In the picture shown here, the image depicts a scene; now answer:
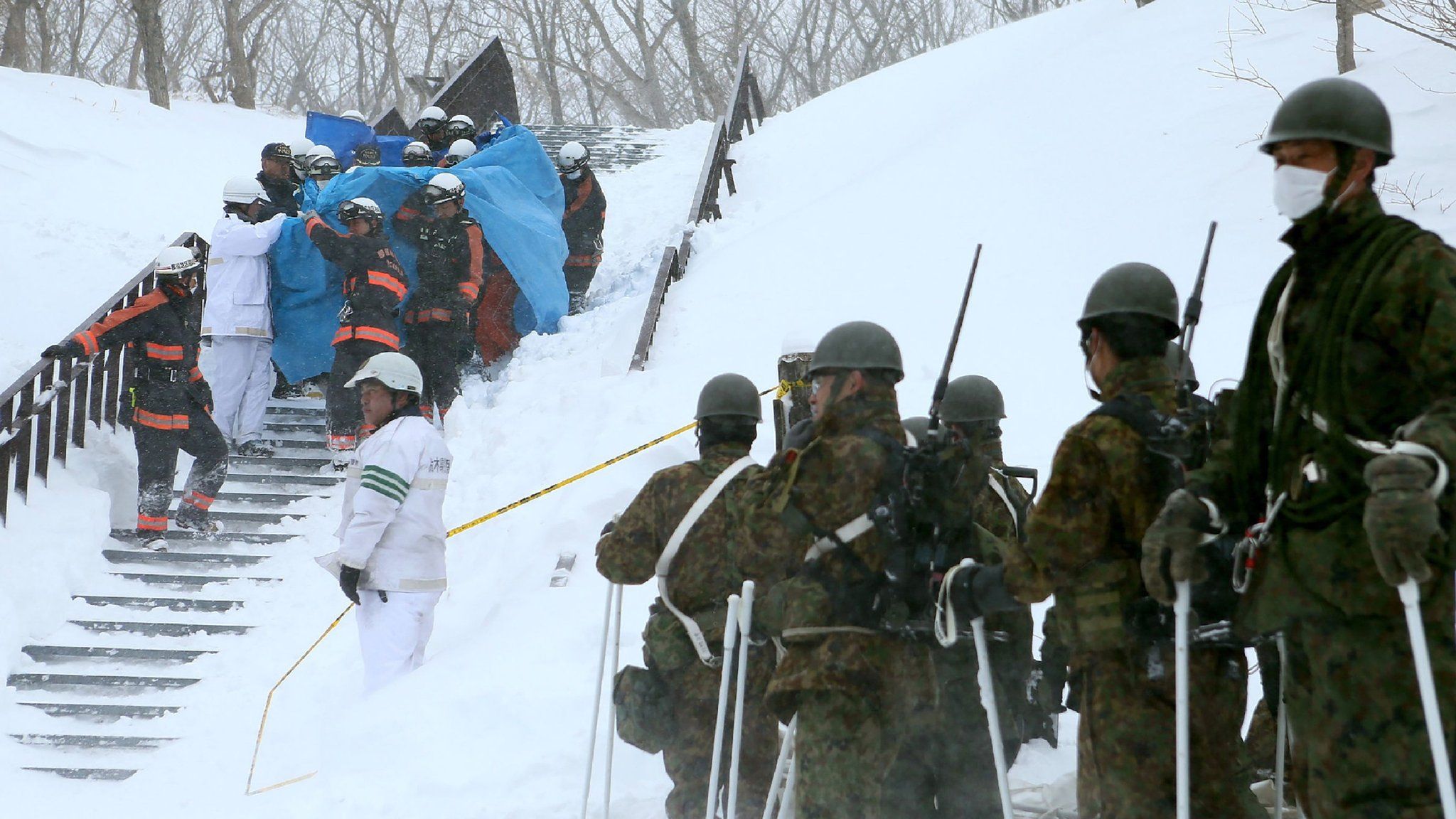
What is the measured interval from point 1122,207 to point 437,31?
29.3 m

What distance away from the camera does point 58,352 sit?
806cm

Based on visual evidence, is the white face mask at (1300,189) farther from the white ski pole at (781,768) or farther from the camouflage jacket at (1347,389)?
the white ski pole at (781,768)

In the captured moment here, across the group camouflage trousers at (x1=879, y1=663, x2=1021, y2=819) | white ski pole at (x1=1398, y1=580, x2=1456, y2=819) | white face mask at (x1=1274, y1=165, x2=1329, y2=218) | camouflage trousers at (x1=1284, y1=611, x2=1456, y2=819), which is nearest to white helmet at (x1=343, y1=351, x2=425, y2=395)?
camouflage trousers at (x1=879, y1=663, x2=1021, y2=819)

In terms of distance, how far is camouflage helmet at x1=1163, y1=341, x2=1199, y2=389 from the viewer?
10.8 feet

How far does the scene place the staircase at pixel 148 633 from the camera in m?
6.65

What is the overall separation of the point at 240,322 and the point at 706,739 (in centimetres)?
580

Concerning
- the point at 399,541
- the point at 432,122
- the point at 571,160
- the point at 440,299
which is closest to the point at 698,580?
the point at 399,541

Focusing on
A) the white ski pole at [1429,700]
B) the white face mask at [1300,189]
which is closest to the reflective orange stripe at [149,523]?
the white face mask at [1300,189]

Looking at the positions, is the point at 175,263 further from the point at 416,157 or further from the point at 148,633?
the point at 416,157

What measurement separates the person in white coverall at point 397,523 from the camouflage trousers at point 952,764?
2.90 meters

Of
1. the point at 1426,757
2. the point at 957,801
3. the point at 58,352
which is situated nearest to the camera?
the point at 1426,757

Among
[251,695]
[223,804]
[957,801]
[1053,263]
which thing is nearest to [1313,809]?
[957,801]

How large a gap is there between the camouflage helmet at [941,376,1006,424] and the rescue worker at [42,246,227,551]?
5228mm

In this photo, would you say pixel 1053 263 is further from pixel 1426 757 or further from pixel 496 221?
pixel 1426 757
